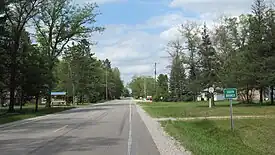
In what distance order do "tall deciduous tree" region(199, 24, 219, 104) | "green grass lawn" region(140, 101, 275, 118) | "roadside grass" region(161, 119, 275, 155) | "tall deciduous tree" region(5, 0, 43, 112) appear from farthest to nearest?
1. "tall deciduous tree" region(199, 24, 219, 104)
2. "tall deciduous tree" region(5, 0, 43, 112)
3. "green grass lawn" region(140, 101, 275, 118)
4. "roadside grass" region(161, 119, 275, 155)

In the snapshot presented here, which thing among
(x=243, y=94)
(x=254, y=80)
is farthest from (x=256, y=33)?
(x=243, y=94)

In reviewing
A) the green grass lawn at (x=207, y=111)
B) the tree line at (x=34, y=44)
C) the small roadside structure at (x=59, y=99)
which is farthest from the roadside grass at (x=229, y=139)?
the small roadside structure at (x=59, y=99)

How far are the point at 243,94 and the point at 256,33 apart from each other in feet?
56.5

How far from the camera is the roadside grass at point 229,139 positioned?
13172 mm

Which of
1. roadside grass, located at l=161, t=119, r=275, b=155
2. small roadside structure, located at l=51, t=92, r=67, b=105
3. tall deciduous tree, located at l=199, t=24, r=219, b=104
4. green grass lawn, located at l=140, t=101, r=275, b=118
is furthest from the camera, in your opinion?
small roadside structure, located at l=51, t=92, r=67, b=105

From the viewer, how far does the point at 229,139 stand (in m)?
18.7

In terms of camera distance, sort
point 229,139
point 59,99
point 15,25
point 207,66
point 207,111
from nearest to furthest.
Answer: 1. point 229,139
2. point 207,111
3. point 15,25
4. point 207,66
5. point 59,99

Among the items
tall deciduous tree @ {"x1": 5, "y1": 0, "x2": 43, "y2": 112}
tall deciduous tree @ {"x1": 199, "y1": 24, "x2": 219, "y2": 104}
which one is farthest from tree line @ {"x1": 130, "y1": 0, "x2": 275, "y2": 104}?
tall deciduous tree @ {"x1": 5, "y1": 0, "x2": 43, "y2": 112}

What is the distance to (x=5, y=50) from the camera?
4725cm

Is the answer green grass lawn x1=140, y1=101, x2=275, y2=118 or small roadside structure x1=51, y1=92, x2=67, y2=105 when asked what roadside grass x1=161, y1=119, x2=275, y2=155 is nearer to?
green grass lawn x1=140, y1=101, x2=275, y2=118

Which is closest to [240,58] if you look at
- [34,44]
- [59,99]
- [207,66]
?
[207,66]

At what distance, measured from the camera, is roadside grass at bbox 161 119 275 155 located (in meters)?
13.2

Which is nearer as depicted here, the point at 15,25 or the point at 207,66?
the point at 15,25

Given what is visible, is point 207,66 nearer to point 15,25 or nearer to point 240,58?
point 240,58
